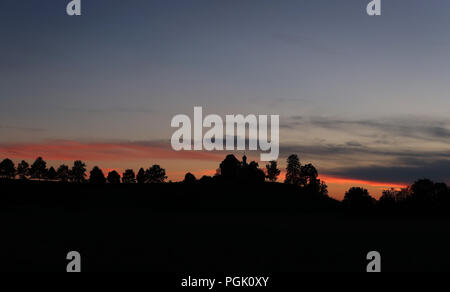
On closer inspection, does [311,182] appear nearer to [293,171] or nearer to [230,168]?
[293,171]

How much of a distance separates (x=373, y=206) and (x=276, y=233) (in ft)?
202

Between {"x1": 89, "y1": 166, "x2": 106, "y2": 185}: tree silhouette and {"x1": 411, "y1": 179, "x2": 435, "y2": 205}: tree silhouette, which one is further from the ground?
{"x1": 89, "y1": 166, "x2": 106, "y2": 185}: tree silhouette

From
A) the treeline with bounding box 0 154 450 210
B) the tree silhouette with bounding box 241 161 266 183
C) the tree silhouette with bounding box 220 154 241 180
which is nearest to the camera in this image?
the treeline with bounding box 0 154 450 210

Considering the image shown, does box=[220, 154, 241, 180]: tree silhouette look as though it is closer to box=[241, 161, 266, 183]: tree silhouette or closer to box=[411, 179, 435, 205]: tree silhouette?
box=[241, 161, 266, 183]: tree silhouette

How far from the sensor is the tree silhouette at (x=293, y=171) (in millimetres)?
174750

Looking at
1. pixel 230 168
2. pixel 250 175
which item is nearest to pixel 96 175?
pixel 230 168

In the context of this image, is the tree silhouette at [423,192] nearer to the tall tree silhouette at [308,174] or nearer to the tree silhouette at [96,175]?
the tall tree silhouette at [308,174]

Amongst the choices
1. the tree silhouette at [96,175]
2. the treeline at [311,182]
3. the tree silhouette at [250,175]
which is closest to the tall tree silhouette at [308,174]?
the treeline at [311,182]

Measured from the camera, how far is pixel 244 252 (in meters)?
35.6

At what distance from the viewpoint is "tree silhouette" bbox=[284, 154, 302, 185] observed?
174750 millimetres

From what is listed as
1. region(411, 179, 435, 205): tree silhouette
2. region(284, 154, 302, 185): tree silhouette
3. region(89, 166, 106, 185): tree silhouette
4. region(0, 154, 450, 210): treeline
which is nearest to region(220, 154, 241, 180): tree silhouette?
region(0, 154, 450, 210): treeline

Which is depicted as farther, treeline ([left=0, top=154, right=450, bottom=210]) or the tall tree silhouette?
the tall tree silhouette
